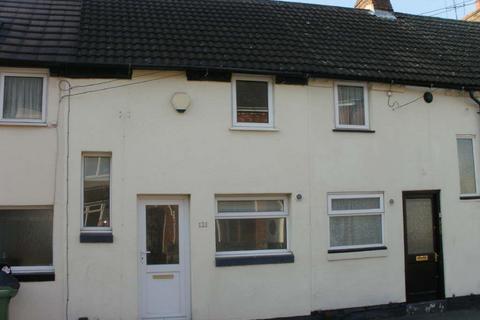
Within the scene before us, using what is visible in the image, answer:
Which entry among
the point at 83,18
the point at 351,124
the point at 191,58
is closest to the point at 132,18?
the point at 83,18

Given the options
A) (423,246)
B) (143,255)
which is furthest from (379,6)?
(143,255)

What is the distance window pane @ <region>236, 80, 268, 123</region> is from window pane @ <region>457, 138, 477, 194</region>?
178 inches

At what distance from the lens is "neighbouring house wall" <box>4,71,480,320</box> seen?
8.40m

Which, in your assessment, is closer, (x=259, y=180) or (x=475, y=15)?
(x=259, y=180)

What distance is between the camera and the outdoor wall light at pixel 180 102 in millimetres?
8836

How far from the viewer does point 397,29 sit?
12.3 meters

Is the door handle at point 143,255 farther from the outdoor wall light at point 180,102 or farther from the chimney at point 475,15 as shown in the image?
the chimney at point 475,15

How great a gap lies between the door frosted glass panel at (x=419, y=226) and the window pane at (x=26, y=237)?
6.89 metres

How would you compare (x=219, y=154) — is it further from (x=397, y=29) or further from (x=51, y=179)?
(x=397, y=29)

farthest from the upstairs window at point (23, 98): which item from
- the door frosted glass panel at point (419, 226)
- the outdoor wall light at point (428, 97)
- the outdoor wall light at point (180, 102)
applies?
the outdoor wall light at point (428, 97)

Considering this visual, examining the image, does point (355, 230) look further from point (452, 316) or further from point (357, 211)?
point (452, 316)

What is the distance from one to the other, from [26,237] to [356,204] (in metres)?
6.05

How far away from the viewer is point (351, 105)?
10.1 m

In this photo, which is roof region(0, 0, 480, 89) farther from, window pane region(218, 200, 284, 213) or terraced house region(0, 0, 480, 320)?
window pane region(218, 200, 284, 213)
